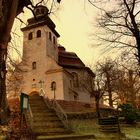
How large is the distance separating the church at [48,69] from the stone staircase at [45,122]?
1624 centimetres

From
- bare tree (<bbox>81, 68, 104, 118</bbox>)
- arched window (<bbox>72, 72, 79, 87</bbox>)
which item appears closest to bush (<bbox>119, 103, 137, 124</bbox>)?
bare tree (<bbox>81, 68, 104, 118</bbox>)

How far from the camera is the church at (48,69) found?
3731 centimetres

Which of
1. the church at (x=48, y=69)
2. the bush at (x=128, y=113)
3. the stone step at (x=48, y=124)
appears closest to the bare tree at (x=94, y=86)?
the church at (x=48, y=69)

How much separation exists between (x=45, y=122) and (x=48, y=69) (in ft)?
74.6

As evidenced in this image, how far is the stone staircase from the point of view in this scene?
1456cm

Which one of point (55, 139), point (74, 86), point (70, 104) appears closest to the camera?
point (55, 139)

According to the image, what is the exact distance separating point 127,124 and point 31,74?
1979 cm

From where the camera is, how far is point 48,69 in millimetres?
38781

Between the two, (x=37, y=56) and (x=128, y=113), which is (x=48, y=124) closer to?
(x=128, y=113)

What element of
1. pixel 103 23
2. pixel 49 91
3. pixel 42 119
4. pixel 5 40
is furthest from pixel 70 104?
pixel 5 40

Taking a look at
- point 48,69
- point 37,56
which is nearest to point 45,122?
point 48,69

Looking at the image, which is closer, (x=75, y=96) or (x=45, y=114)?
(x=45, y=114)

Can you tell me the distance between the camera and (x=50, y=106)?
67.4 feet

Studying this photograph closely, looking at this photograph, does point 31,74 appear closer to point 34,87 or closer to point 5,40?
point 34,87
